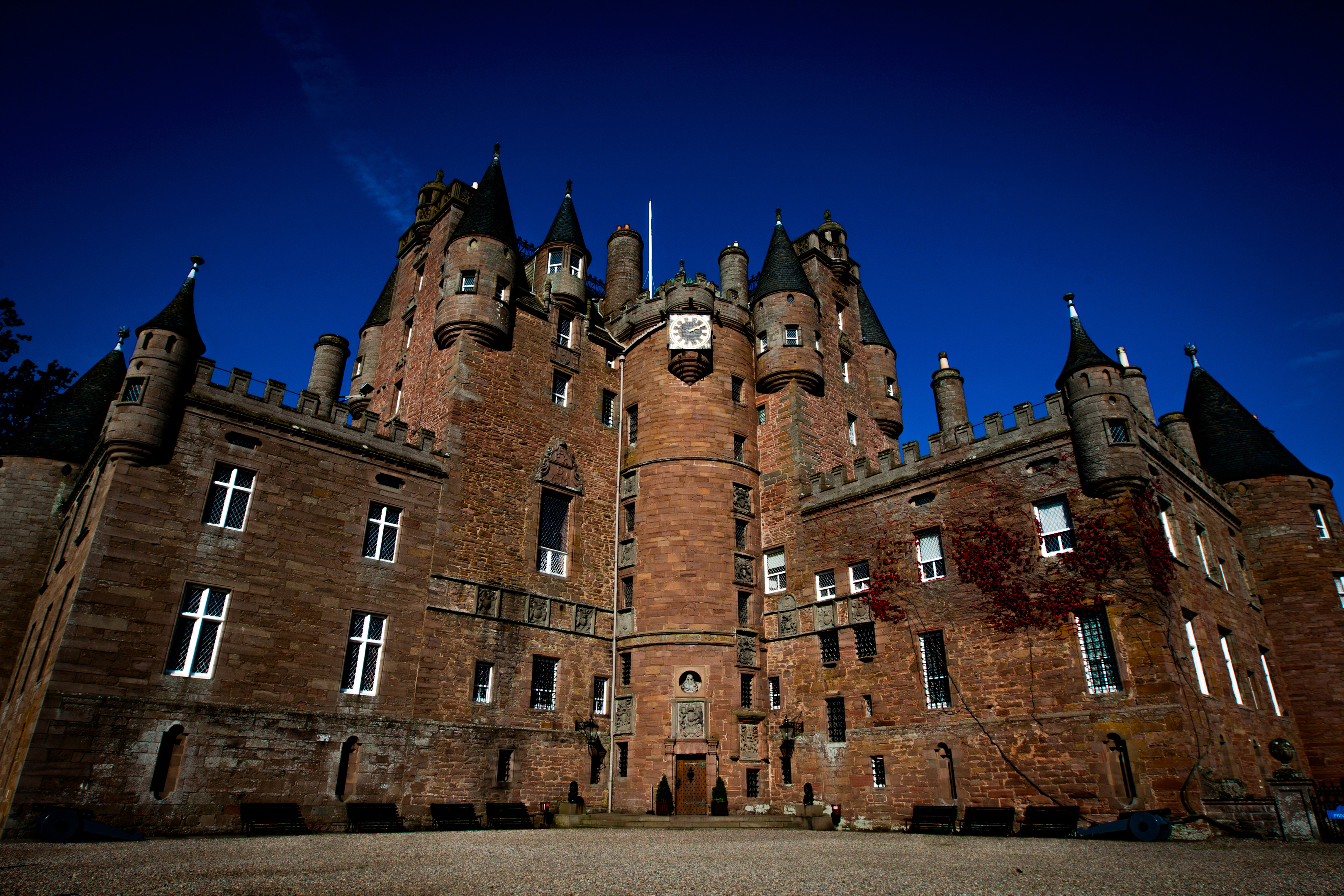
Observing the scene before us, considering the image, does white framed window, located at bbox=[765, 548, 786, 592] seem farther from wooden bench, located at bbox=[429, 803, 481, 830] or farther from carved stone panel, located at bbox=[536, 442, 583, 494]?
wooden bench, located at bbox=[429, 803, 481, 830]

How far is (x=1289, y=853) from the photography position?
46.8 ft

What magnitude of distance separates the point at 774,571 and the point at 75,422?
25.2 m

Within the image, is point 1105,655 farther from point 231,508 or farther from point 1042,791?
point 231,508

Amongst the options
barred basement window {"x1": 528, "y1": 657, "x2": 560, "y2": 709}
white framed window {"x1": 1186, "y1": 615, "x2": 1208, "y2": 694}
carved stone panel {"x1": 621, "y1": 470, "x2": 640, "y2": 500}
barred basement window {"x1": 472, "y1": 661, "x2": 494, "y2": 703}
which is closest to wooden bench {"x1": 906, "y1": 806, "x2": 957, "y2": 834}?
white framed window {"x1": 1186, "y1": 615, "x2": 1208, "y2": 694}

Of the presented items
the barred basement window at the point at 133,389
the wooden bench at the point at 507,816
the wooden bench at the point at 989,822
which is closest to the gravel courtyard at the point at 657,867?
the wooden bench at the point at 989,822

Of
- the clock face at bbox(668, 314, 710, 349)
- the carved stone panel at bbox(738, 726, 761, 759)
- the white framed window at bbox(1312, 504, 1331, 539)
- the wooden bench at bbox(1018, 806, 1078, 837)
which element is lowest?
the wooden bench at bbox(1018, 806, 1078, 837)

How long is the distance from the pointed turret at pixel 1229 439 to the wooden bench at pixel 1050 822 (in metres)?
16.9

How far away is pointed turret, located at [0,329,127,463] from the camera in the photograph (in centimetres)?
2569

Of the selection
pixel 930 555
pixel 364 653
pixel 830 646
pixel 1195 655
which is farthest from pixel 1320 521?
pixel 364 653

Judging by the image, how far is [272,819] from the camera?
718 inches

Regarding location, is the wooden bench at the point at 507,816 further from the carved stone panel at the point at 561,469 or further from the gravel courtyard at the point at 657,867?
the carved stone panel at the point at 561,469

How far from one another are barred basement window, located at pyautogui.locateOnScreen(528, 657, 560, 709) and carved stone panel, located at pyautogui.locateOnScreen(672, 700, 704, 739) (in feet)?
13.2

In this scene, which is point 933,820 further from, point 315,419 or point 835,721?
point 315,419

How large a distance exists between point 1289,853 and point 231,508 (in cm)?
2450
